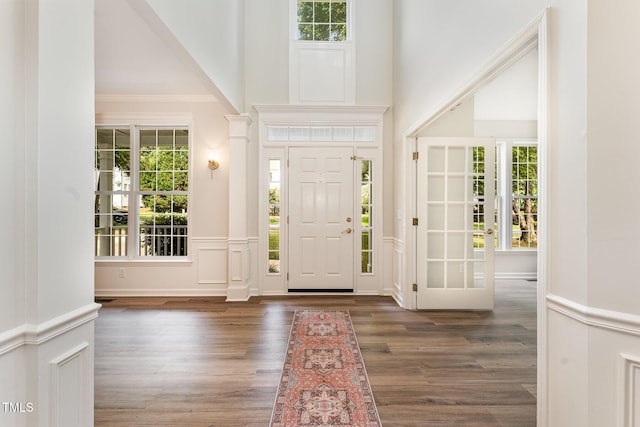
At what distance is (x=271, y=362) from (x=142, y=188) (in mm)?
3476

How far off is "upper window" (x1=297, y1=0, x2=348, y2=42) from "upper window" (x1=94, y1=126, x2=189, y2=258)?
7.72ft

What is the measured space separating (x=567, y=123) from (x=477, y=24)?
129cm

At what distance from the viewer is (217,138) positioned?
478cm

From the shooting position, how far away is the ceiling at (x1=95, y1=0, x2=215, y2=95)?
246cm

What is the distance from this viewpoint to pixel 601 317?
1355mm

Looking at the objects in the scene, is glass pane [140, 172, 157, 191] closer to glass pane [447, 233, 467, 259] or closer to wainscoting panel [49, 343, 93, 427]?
wainscoting panel [49, 343, 93, 427]

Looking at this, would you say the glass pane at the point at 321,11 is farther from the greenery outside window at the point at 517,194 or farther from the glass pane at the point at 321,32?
the greenery outside window at the point at 517,194

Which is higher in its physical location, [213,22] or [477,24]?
[213,22]

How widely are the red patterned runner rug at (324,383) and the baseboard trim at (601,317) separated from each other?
1.19m

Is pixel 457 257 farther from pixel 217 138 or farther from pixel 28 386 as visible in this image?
pixel 28 386

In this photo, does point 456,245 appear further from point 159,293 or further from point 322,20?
point 159,293

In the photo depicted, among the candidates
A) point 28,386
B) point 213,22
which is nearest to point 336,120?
point 213,22

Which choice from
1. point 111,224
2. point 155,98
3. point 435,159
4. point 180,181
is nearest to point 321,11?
point 155,98

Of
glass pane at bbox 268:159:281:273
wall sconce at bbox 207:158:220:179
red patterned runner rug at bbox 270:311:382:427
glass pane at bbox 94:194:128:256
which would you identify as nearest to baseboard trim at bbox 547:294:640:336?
red patterned runner rug at bbox 270:311:382:427
